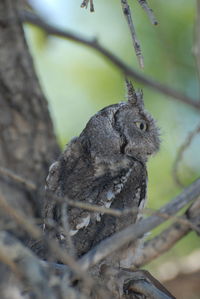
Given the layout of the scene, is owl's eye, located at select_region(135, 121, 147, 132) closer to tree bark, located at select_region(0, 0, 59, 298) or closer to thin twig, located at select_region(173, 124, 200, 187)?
thin twig, located at select_region(173, 124, 200, 187)

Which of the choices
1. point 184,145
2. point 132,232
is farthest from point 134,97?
point 132,232

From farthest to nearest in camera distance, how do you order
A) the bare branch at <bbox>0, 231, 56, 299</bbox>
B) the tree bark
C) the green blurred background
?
the green blurred background, the tree bark, the bare branch at <bbox>0, 231, 56, 299</bbox>

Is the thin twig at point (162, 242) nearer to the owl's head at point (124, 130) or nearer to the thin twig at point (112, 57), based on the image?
the owl's head at point (124, 130)

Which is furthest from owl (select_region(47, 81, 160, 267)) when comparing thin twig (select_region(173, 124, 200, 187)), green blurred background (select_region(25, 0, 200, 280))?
green blurred background (select_region(25, 0, 200, 280))

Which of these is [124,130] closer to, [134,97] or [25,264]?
[134,97]

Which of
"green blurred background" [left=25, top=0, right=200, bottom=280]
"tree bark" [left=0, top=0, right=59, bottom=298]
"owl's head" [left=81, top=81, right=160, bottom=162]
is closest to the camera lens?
"owl's head" [left=81, top=81, right=160, bottom=162]

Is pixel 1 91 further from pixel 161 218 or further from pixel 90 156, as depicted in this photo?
pixel 161 218
